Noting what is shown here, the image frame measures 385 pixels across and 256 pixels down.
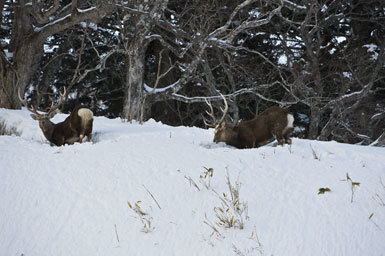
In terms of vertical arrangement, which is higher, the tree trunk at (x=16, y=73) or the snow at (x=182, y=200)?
the tree trunk at (x=16, y=73)

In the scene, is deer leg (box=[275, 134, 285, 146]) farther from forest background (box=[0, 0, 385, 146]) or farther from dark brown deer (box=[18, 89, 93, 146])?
forest background (box=[0, 0, 385, 146])

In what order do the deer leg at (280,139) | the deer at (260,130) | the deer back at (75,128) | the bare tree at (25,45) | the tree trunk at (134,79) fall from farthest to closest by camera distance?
the tree trunk at (134,79) → the bare tree at (25,45) → the deer back at (75,128) → the deer at (260,130) → the deer leg at (280,139)

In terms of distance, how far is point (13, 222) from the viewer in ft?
12.9

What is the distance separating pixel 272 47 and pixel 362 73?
362cm

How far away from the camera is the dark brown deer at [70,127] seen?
7.06 m

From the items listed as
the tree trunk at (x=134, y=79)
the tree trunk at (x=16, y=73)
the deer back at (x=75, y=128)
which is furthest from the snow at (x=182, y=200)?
the tree trunk at (x=134, y=79)

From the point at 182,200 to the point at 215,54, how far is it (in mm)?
12456

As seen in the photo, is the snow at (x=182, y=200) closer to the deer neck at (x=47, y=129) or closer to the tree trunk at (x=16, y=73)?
the deer neck at (x=47, y=129)

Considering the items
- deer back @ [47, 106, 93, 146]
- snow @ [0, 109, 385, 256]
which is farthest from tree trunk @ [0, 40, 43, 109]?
snow @ [0, 109, 385, 256]

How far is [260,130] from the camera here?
7098 mm

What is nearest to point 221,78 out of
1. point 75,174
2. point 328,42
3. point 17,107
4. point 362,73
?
point 328,42

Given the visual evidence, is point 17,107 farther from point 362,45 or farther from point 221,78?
point 362,45

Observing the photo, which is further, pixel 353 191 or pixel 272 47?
pixel 272 47

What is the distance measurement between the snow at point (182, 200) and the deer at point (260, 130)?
47.1 inches
